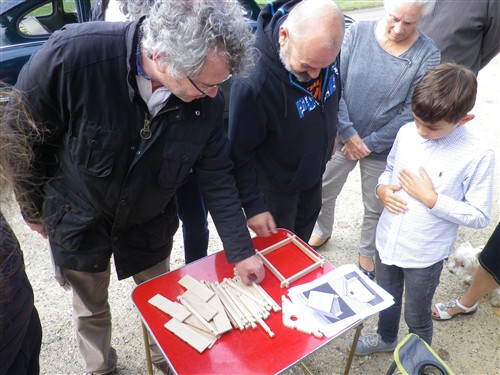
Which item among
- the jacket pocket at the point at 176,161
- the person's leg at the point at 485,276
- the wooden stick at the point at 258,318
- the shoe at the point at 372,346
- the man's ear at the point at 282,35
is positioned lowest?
the shoe at the point at 372,346

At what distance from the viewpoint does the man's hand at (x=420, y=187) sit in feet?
5.60

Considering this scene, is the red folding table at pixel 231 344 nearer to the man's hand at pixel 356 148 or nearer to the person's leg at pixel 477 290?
the man's hand at pixel 356 148

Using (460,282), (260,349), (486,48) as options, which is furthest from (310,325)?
(486,48)

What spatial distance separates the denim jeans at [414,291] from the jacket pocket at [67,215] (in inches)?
58.6

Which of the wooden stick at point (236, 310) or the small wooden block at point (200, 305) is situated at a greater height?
the small wooden block at point (200, 305)

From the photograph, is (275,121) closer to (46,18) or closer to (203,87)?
(203,87)

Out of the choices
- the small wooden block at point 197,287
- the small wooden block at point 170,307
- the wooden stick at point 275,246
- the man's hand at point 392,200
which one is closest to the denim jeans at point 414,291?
the man's hand at point 392,200

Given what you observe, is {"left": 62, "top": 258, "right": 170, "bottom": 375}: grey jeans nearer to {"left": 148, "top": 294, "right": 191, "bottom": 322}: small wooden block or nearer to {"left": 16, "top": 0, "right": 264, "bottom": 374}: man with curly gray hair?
{"left": 16, "top": 0, "right": 264, "bottom": 374}: man with curly gray hair

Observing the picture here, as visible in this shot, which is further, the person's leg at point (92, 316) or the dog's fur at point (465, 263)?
the dog's fur at point (465, 263)

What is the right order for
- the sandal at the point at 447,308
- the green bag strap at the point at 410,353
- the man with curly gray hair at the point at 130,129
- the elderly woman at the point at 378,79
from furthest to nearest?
1. the sandal at the point at 447,308
2. the elderly woman at the point at 378,79
3. the green bag strap at the point at 410,353
4. the man with curly gray hair at the point at 130,129

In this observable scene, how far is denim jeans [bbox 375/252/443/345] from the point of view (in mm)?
1889

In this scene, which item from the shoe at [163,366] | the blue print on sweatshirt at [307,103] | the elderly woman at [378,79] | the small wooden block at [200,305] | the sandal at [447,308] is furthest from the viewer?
the sandal at [447,308]

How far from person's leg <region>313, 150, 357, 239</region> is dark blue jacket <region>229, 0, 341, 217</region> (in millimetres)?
555

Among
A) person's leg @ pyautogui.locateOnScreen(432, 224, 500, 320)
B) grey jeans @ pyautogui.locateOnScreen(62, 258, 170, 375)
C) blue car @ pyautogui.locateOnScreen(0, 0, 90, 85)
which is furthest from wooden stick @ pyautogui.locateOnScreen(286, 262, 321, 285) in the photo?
blue car @ pyautogui.locateOnScreen(0, 0, 90, 85)
